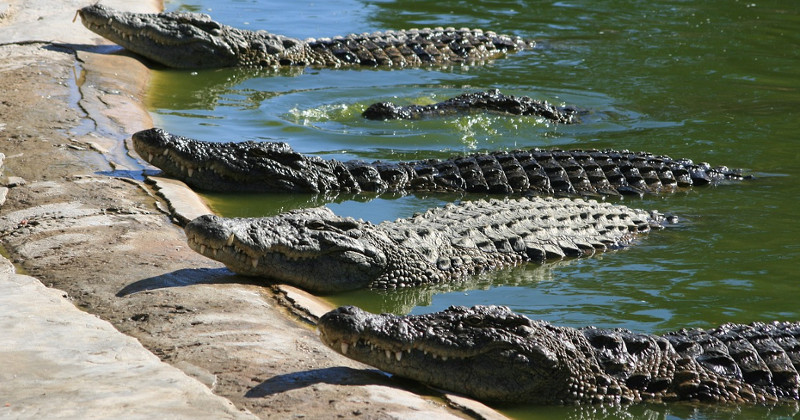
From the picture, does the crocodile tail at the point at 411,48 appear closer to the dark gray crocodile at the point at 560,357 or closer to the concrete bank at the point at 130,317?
the concrete bank at the point at 130,317

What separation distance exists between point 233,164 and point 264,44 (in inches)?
226

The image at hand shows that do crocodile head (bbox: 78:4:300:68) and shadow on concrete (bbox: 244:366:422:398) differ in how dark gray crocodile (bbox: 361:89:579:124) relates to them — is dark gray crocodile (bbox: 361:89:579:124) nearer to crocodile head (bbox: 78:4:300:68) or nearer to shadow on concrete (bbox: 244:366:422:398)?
crocodile head (bbox: 78:4:300:68)

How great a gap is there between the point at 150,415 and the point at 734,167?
730 centimetres

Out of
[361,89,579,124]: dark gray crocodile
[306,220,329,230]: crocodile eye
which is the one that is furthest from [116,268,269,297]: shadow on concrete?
[361,89,579,124]: dark gray crocodile

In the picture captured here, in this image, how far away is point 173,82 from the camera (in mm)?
12352

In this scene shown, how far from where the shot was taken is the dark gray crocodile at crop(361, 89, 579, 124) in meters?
10.8

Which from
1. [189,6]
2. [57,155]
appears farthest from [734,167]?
[189,6]

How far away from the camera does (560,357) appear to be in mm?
4465

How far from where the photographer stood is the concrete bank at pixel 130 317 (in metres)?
3.73

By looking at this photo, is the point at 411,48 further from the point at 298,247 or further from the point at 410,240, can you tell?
the point at 298,247

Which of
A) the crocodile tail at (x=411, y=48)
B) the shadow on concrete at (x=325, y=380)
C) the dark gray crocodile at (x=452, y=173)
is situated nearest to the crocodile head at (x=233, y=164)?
the dark gray crocodile at (x=452, y=173)

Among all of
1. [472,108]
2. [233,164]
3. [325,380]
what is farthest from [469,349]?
[472,108]

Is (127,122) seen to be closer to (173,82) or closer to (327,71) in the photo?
(173,82)

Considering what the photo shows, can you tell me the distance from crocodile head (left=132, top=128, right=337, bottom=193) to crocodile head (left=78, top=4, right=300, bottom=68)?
4.86m
